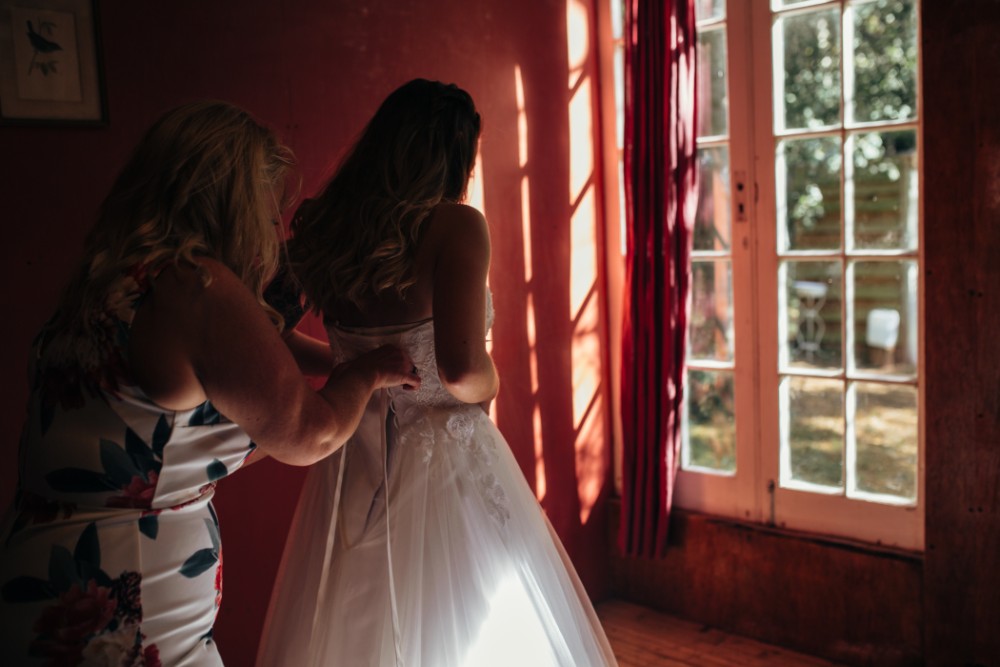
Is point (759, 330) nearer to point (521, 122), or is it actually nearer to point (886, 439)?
point (886, 439)

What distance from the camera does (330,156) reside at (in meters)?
2.65

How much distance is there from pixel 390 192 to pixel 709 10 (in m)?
1.94

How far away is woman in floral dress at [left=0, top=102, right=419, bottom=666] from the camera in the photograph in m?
1.25

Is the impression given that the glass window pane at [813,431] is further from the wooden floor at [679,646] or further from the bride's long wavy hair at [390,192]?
the bride's long wavy hair at [390,192]

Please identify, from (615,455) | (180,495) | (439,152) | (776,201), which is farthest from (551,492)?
(180,495)

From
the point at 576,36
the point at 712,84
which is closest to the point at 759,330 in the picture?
the point at 712,84

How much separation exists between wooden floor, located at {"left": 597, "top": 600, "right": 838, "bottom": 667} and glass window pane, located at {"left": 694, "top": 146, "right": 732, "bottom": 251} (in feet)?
4.68

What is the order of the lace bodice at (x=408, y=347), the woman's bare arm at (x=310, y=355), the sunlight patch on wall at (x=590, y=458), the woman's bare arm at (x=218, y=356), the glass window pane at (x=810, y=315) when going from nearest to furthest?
the woman's bare arm at (x=218, y=356)
the lace bodice at (x=408, y=347)
the woman's bare arm at (x=310, y=355)
the glass window pane at (x=810, y=315)
the sunlight patch on wall at (x=590, y=458)

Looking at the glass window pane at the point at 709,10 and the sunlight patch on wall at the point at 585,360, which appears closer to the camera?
the glass window pane at the point at 709,10

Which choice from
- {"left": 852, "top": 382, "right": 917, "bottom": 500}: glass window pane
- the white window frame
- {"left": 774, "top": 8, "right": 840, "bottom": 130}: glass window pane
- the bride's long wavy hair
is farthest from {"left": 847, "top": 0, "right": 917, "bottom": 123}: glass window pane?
the bride's long wavy hair

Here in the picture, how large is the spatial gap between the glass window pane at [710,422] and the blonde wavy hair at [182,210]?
7.76ft

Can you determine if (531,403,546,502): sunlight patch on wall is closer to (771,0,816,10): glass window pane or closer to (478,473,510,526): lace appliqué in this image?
(478,473,510,526): lace appliqué

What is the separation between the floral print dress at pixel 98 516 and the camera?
1.26 metres

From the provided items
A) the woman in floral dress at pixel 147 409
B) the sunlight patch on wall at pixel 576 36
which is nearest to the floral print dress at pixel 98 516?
the woman in floral dress at pixel 147 409
